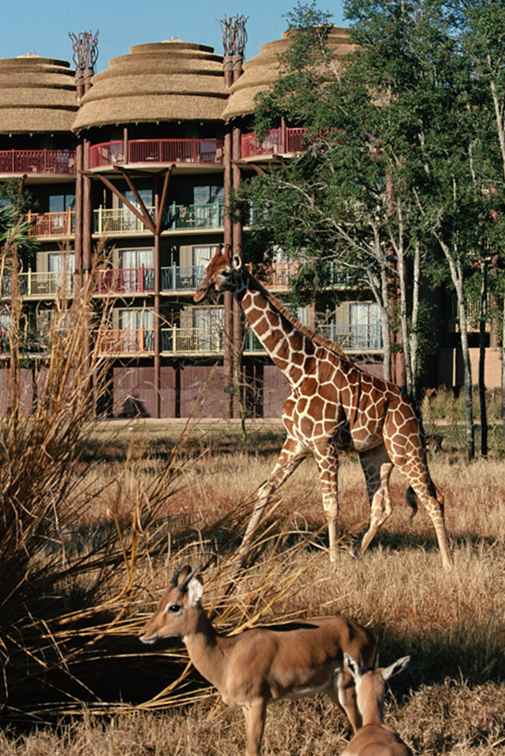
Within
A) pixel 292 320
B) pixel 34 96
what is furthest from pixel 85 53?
pixel 292 320

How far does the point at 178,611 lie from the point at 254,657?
368 mm

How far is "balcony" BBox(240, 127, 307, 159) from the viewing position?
4119 centimetres

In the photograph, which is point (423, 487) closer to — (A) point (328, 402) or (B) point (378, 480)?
(B) point (378, 480)

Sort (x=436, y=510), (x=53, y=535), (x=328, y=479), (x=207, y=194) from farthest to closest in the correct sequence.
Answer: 1. (x=207, y=194)
2. (x=436, y=510)
3. (x=328, y=479)
4. (x=53, y=535)

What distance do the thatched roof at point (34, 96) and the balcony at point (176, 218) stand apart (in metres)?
3.40

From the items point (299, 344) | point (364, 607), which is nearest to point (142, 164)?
point (299, 344)

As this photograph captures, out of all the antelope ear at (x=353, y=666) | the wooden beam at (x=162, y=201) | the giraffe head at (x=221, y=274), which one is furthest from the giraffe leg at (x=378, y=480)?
the wooden beam at (x=162, y=201)

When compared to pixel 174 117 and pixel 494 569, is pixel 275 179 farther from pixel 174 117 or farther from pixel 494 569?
pixel 494 569

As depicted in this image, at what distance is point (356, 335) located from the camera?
4359 centimetres

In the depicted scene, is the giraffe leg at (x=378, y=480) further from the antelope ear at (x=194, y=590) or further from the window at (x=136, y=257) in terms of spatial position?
the window at (x=136, y=257)

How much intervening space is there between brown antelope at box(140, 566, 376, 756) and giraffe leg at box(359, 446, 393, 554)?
196 inches

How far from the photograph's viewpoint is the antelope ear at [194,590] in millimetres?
5359

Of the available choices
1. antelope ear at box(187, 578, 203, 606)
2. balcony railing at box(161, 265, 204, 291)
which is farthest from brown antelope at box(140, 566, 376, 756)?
balcony railing at box(161, 265, 204, 291)

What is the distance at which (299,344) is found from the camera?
10766 mm
